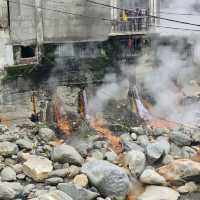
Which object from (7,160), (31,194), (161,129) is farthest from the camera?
(161,129)

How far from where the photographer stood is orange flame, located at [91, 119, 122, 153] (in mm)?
18062

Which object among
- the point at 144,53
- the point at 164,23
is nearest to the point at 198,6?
the point at 164,23

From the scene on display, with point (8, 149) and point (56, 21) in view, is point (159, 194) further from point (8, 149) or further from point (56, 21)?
point (56, 21)

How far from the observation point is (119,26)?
20641mm

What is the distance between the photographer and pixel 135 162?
1617cm

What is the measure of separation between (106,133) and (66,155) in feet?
11.3

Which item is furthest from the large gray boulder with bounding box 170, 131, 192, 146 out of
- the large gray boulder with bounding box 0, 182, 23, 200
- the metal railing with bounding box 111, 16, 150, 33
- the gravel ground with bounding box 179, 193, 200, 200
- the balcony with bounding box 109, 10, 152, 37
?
the large gray boulder with bounding box 0, 182, 23, 200

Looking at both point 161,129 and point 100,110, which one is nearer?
point 161,129

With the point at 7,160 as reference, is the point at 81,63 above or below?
above

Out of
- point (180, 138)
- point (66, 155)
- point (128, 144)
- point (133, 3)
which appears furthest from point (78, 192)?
point (133, 3)

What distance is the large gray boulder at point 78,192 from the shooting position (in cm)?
1417

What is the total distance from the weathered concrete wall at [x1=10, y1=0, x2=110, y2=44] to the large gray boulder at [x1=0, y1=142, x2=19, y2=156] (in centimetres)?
470

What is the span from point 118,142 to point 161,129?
1.86 metres

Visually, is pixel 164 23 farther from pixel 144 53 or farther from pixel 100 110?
pixel 100 110
